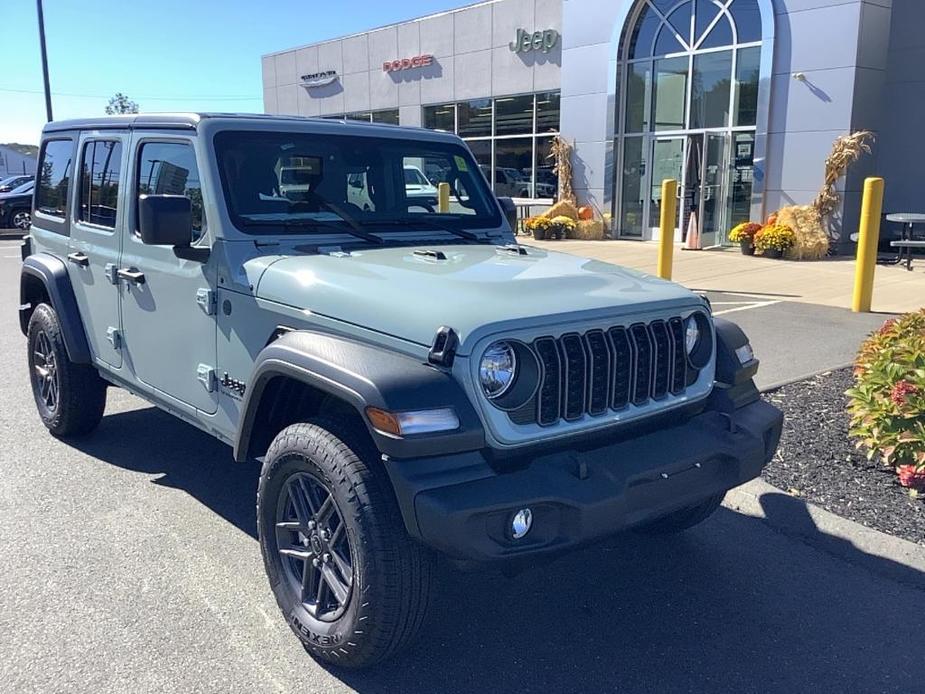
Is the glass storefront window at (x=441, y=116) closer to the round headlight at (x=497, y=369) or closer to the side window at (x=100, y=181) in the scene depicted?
the side window at (x=100, y=181)

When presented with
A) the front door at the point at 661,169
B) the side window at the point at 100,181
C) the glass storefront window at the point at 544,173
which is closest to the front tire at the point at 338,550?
the side window at the point at 100,181

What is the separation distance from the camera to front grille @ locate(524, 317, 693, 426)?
116 inches

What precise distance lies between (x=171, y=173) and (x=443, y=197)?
145 cm

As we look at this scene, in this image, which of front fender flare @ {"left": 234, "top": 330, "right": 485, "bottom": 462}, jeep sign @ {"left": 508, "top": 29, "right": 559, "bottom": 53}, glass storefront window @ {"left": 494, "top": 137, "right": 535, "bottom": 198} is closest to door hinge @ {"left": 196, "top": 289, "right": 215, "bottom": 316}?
front fender flare @ {"left": 234, "top": 330, "right": 485, "bottom": 462}

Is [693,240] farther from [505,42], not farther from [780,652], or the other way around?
[780,652]

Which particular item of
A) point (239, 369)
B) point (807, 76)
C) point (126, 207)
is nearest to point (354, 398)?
point (239, 369)

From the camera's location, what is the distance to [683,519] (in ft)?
13.3

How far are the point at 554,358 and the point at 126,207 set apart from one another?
271cm

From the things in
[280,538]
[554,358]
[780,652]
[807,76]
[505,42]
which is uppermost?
[505,42]

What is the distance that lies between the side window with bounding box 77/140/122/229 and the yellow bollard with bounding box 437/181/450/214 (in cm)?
174

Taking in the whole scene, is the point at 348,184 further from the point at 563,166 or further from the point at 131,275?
the point at 563,166

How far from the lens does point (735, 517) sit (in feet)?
14.5

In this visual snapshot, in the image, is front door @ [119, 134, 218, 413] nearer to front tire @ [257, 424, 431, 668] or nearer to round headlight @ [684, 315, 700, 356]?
front tire @ [257, 424, 431, 668]

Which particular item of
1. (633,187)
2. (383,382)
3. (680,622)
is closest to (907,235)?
(633,187)
